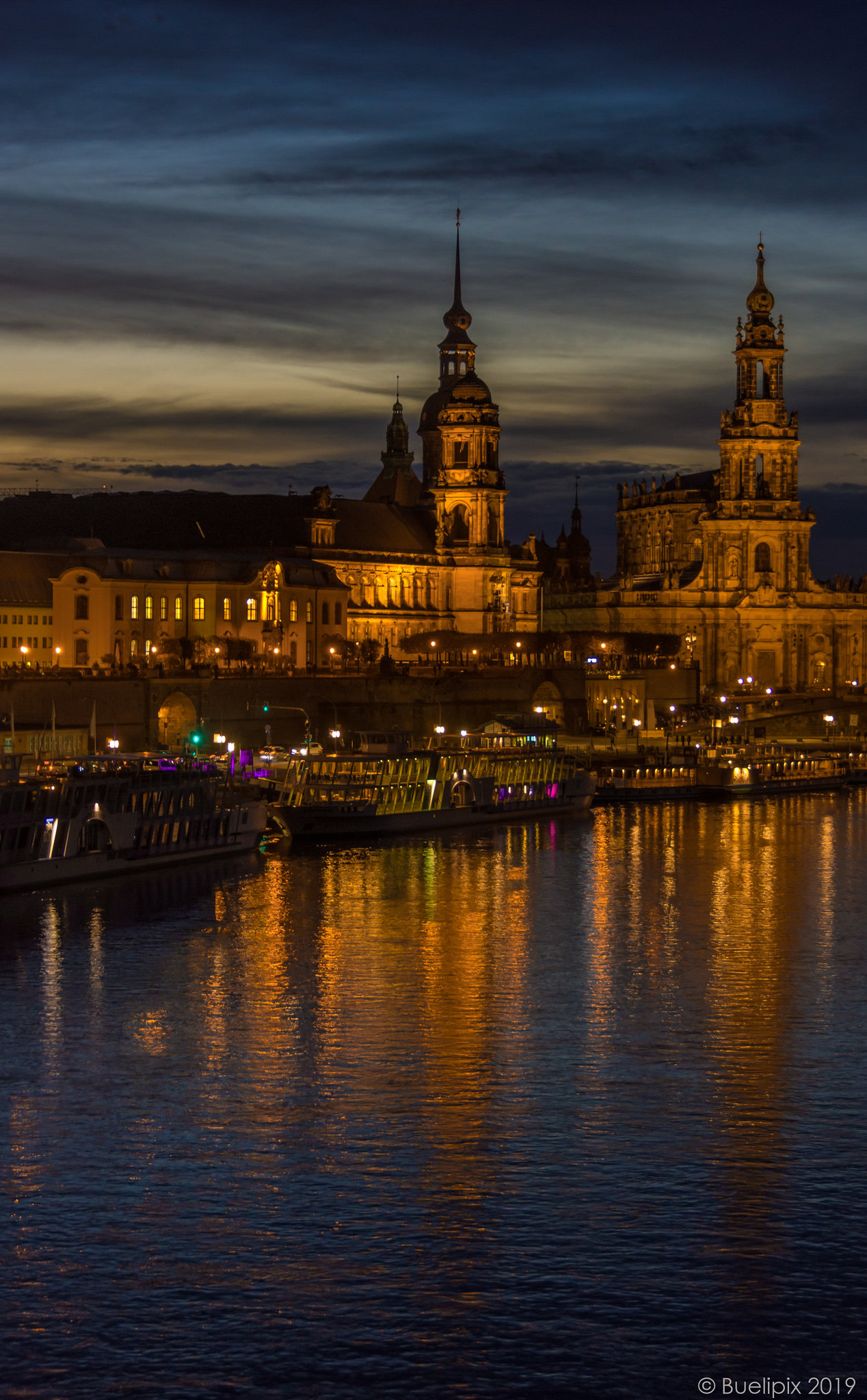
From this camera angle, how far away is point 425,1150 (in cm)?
3238

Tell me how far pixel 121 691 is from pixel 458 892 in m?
42.9

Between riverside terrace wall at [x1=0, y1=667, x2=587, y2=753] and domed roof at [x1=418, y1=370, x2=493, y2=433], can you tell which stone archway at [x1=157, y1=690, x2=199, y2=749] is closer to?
riverside terrace wall at [x1=0, y1=667, x2=587, y2=753]

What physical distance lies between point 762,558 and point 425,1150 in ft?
418

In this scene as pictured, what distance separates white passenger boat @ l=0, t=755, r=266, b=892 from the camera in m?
58.4

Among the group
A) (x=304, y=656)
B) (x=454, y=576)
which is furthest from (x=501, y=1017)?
(x=454, y=576)

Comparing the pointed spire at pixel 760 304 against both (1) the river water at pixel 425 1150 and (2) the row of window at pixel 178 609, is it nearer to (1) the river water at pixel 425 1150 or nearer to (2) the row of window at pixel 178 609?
(2) the row of window at pixel 178 609

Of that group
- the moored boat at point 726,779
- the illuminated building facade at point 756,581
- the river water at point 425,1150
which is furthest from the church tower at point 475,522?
the river water at point 425,1150

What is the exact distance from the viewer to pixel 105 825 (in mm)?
62312

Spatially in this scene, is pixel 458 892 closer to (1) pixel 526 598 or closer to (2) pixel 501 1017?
(2) pixel 501 1017

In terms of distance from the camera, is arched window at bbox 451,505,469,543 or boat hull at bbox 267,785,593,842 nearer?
boat hull at bbox 267,785,593,842

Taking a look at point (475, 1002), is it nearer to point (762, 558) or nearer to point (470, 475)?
point (470, 475)

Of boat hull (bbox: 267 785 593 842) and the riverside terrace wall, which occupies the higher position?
the riverside terrace wall

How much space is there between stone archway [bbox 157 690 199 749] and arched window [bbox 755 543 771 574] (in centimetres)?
6723
